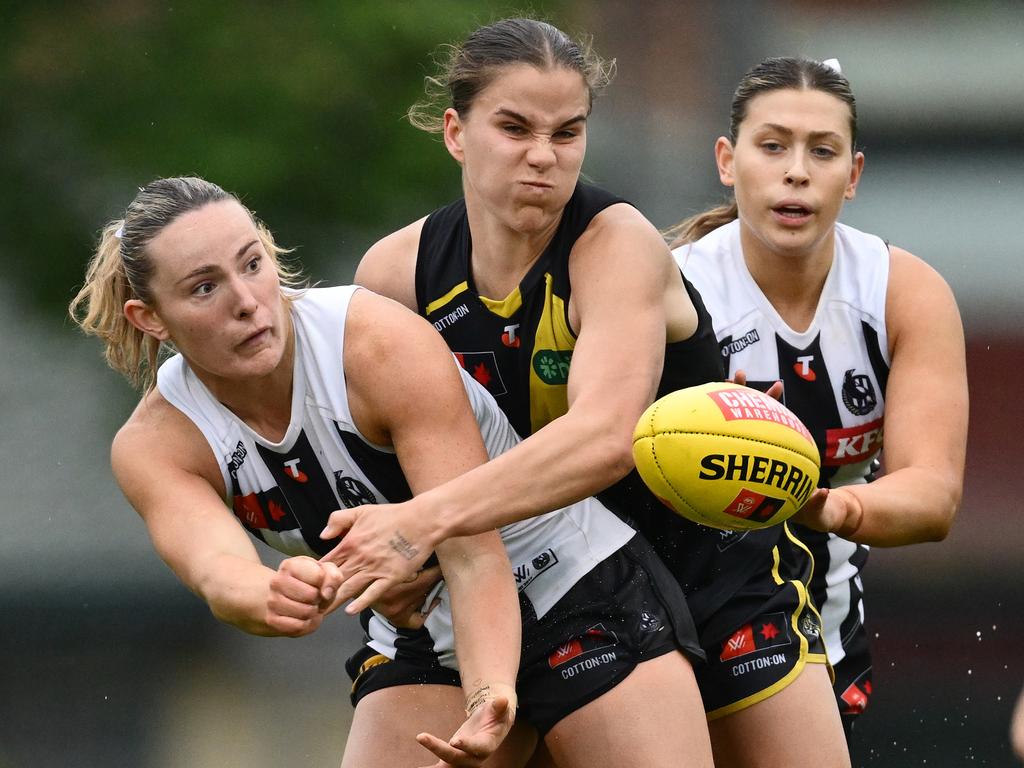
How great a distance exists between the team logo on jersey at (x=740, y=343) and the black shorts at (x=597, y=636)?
30.4 inches

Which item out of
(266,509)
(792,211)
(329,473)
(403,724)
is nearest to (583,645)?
(403,724)

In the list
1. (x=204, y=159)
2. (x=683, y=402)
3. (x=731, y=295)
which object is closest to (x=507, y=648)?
(x=683, y=402)

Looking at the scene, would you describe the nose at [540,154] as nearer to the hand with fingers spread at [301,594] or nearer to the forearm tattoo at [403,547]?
the forearm tattoo at [403,547]

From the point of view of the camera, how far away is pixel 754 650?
4.09 meters

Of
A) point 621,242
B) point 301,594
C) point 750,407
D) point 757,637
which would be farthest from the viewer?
point 757,637

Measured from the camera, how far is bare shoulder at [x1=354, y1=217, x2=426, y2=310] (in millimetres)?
4191

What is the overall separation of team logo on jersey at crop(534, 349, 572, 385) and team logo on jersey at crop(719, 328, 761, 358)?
2.36 ft

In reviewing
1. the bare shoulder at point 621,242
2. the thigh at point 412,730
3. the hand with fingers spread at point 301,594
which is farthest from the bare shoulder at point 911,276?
the hand with fingers spread at point 301,594

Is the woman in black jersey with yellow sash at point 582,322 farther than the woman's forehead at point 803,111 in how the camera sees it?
No

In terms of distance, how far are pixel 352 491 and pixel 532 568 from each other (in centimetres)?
46

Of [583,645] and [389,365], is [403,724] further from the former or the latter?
[389,365]

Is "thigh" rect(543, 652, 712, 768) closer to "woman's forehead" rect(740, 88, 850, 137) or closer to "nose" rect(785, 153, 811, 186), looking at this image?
"nose" rect(785, 153, 811, 186)

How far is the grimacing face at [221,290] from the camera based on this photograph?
3691 mm

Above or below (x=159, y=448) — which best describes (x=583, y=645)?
below
